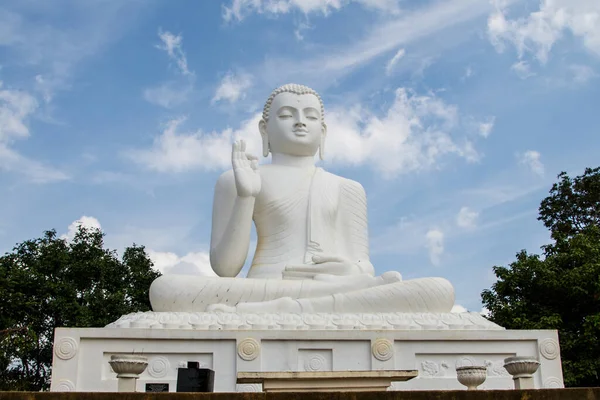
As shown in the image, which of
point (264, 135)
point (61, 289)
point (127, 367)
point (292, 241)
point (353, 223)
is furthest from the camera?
point (61, 289)

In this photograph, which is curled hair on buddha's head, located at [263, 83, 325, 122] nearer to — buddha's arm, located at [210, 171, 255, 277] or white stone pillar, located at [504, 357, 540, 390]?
buddha's arm, located at [210, 171, 255, 277]

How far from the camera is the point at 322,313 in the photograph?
821 cm

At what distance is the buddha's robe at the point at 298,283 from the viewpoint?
8.41m

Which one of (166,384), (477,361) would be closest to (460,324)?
(477,361)

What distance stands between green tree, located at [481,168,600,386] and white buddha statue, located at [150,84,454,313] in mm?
6935

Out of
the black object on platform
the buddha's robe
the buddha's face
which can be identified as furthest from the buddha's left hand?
the black object on platform

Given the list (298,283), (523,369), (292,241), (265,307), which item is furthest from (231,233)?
(523,369)

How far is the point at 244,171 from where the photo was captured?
9.12 m

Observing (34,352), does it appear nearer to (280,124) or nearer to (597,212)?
(280,124)

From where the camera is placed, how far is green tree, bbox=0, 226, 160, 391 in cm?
1905

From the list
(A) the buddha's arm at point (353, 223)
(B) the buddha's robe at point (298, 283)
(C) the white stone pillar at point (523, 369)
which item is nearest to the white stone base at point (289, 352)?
(B) the buddha's robe at point (298, 283)

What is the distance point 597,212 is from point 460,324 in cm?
1349

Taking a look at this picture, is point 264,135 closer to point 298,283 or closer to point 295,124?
point 295,124

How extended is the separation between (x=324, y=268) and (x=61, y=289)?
12.8 m
